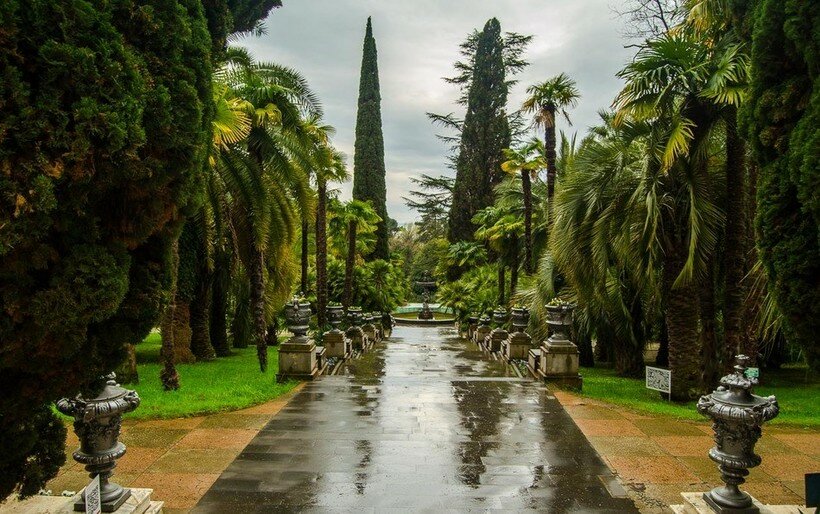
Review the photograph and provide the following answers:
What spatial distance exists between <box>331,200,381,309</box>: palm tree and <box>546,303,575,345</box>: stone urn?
12.9m

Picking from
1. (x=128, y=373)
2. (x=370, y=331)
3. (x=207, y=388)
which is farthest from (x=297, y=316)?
(x=370, y=331)

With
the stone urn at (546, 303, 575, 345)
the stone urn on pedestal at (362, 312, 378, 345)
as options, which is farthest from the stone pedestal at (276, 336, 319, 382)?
the stone urn on pedestal at (362, 312, 378, 345)

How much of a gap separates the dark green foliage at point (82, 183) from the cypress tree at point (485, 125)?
3526cm

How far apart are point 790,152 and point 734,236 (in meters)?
5.51

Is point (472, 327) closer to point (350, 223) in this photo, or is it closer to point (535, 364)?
point (350, 223)

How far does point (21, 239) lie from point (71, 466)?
3.65 metres

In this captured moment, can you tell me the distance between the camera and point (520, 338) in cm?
1436

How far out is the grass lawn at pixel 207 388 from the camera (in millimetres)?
7637

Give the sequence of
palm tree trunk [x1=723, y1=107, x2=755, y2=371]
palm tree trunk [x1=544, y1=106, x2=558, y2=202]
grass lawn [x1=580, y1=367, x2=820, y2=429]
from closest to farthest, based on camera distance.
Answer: grass lawn [x1=580, y1=367, x2=820, y2=429] → palm tree trunk [x1=723, y1=107, x2=755, y2=371] → palm tree trunk [x1=544, y1=106, x2=558, y2=202]

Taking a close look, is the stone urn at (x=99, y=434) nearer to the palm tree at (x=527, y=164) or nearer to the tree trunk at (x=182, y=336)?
the tree trunk at (x=182, y=336)

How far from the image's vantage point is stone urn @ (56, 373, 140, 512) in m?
3.82

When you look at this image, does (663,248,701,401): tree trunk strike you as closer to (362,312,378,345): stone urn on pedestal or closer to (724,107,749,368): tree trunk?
(724,107,749,368): tree trunk

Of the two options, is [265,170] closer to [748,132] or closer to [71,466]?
[71,466]

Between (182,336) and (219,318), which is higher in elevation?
(219,318)
